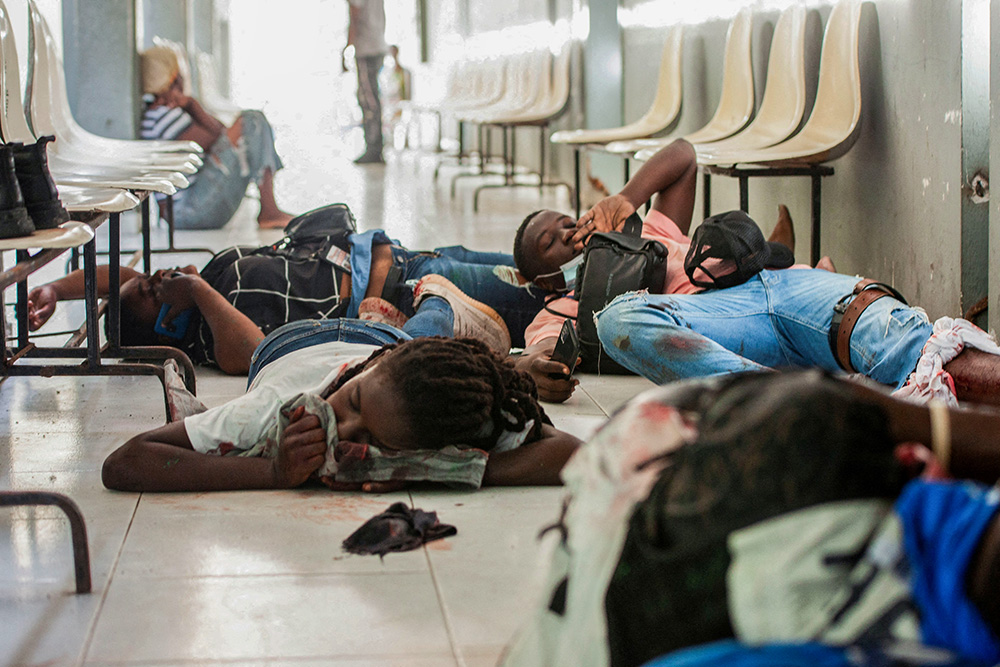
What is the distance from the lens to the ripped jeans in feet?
7.31

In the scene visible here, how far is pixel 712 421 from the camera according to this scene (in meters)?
0.87

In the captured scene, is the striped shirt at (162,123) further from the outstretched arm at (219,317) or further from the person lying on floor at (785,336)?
the person lying on floor at (785,336)

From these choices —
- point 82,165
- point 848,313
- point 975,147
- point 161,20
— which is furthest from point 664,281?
point 161,20

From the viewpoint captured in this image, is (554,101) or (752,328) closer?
(752,328)

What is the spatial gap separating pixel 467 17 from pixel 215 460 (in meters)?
11.6

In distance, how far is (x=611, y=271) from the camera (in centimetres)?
265

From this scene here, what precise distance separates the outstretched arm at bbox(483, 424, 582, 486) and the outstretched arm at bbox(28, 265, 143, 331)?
1526mm

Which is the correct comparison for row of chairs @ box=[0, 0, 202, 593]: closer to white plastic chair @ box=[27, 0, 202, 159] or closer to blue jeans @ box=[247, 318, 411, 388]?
white plastic chair @ box=[27, 0, 202, 159]

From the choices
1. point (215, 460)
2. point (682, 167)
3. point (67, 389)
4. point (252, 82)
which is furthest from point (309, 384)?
point (252, 82)

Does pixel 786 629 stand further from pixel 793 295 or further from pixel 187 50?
pixel 187 50

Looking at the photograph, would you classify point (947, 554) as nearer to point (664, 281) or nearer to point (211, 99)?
point (664, 281)

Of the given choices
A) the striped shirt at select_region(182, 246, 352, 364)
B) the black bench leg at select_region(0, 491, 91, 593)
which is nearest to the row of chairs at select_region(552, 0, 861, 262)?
the striped shirt at select_region(182, 246, 352, 364)

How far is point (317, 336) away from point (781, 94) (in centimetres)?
235

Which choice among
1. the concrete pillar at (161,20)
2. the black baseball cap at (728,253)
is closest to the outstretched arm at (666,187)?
the black baseball cap at (728,253)
